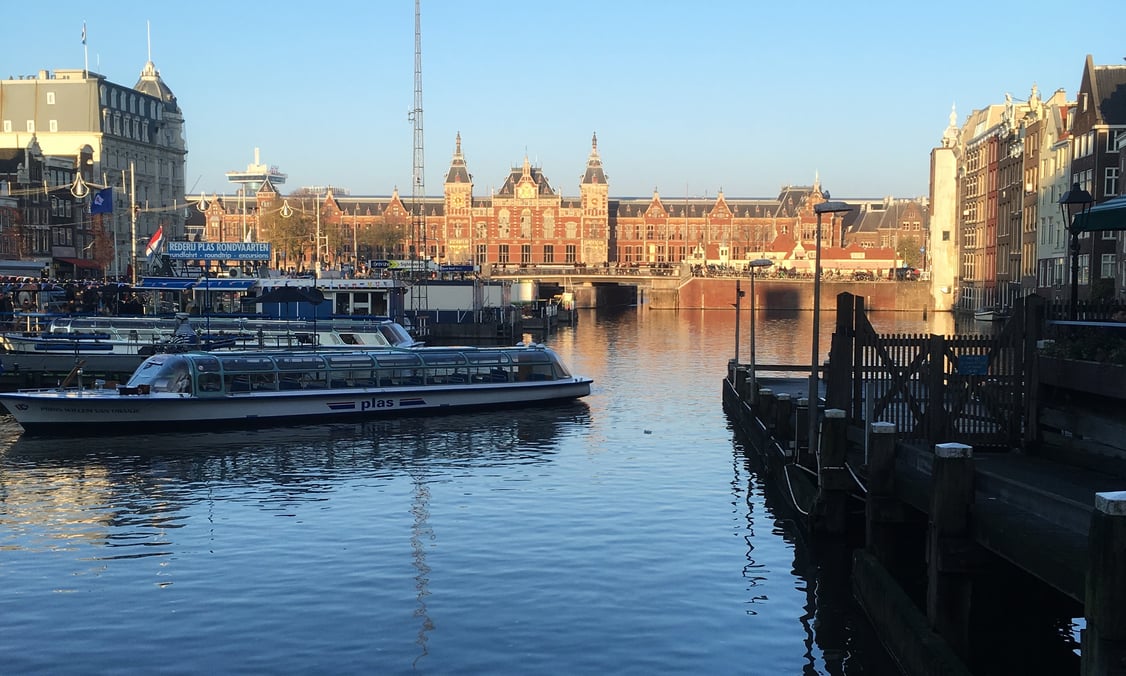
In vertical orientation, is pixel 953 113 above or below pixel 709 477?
above

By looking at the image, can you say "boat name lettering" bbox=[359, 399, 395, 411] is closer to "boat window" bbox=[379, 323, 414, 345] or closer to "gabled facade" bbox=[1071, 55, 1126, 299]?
"boat window" bbox=[379, 323, 414, 345]

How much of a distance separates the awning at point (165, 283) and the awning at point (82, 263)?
37642 mm

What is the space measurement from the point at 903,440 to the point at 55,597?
16.4 m

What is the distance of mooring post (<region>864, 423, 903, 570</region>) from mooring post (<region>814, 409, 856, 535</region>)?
3.27m

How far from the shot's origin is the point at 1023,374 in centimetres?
2472

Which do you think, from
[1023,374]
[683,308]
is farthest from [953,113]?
[1023,374]

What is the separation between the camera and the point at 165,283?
75875 mm

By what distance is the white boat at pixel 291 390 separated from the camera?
1742 inches

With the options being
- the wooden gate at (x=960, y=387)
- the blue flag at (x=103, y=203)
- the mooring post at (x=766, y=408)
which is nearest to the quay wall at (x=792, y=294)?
the blue flag at (x=103, y=203)

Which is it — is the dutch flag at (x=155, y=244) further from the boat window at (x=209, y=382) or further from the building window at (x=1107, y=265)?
the building window at (x=1107, y=265)

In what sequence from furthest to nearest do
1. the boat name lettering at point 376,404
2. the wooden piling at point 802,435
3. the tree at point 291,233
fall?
1. the tree at point 291,233
2. the boat name lettering at point 376,404
3. the wooden piling at point 802,435

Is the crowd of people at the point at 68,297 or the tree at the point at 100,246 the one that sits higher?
the tree at the point at 100,246

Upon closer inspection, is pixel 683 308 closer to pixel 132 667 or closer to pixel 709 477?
pixel 709 477

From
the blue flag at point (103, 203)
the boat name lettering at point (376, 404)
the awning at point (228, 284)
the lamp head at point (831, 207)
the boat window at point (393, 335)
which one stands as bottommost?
the boat name lettering at point (376, 404)
